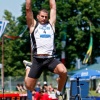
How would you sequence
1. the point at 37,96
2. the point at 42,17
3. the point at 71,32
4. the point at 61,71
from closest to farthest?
the point at 61,71
the point at 42,17
the point at 37,96
the point at 71,32

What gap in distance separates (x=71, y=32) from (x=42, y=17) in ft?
142

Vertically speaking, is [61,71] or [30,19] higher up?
[30,19]

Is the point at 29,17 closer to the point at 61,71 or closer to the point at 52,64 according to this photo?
the point at 52,64

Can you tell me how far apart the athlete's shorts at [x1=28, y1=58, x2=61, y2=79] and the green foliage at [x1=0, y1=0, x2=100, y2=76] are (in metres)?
41.8

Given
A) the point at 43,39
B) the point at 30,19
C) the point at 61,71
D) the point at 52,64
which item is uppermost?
the point at 30,19

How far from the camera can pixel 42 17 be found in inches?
356

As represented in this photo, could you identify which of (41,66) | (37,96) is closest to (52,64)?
(41,66)

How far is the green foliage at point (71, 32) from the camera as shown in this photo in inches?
2032

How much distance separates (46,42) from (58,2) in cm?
4477

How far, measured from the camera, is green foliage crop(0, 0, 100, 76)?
5162cm

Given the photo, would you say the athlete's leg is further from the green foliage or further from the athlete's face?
the green foliage

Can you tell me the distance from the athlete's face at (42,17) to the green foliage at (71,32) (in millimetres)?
41770

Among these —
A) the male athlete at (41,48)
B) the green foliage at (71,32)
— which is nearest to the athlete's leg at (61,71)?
the male athlete at (41,48)

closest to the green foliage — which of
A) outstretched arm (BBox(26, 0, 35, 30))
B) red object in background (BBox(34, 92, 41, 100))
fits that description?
red object in background (BBox(34, 92, 41, 100))
